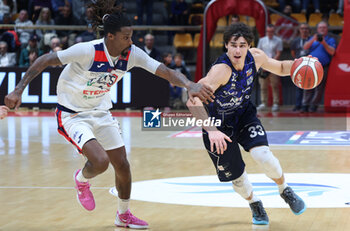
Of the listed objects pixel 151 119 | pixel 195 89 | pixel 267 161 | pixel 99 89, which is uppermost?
pixel 195 89

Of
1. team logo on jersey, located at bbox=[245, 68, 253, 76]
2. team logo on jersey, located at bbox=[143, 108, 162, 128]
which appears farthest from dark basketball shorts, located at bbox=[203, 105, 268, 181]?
team logo on jersey, located at bbox=[143, 108, 162, 128]

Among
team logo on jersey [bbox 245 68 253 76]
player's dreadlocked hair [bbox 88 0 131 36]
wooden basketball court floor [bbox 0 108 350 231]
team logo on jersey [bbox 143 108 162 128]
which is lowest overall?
team logo on jersey [bbox 143 108 162 128]

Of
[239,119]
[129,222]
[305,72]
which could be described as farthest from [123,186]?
[305,72]

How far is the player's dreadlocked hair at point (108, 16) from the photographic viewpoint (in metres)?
5.39

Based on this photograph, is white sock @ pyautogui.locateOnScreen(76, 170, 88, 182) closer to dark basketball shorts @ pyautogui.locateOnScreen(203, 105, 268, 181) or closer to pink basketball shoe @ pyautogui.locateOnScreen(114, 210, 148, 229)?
pink basketball shoe @ pyautogui.locateOnScreen(114, 210, 148, 229)

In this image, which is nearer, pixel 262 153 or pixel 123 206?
pixel 262 153

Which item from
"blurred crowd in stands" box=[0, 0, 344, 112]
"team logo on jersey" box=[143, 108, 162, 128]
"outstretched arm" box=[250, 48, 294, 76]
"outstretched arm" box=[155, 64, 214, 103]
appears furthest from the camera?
"blurred crowd in stands" box=[0, 0, 344, 112]

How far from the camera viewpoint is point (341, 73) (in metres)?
14.7

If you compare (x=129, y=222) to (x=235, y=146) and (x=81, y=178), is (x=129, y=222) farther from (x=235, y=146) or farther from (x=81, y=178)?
(x=235, y=146)

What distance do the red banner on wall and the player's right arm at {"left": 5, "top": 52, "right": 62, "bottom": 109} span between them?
1049 centimetres

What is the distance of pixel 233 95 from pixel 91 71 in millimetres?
1242

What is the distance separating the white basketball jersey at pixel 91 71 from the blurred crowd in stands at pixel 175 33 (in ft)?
30.1

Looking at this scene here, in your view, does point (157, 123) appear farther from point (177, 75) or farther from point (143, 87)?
point (177, 75)

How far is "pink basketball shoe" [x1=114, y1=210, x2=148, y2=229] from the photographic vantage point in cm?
567
